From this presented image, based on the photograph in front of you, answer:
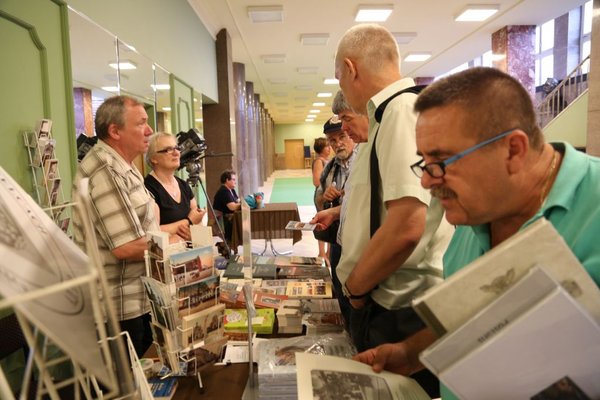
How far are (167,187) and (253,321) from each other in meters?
1.40

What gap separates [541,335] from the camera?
1.69 ft

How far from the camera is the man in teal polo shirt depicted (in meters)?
0.73

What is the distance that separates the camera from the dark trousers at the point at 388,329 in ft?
4.16

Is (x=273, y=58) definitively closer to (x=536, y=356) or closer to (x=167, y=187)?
(x=167, y=187)

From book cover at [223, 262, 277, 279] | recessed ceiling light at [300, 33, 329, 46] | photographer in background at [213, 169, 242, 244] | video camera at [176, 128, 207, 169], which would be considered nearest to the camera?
book cover at [223, 262, 277, 279]

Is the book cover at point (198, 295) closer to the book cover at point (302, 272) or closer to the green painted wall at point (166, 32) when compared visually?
the book cover at point (302, 272)

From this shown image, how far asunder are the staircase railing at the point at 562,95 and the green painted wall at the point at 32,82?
8218 mm

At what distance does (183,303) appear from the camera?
983mm

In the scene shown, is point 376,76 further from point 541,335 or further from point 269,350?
point 541,335

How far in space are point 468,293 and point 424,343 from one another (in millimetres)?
585

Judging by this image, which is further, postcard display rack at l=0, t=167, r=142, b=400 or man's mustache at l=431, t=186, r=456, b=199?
man's mustache at l=431, t=186, r=456, b=199

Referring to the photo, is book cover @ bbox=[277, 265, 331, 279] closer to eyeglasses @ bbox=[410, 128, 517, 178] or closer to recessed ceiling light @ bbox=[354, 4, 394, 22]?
eyeglasses @ bbox=[410, 128, 517, 178]

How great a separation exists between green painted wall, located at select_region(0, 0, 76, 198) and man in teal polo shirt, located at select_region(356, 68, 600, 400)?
1719 mm

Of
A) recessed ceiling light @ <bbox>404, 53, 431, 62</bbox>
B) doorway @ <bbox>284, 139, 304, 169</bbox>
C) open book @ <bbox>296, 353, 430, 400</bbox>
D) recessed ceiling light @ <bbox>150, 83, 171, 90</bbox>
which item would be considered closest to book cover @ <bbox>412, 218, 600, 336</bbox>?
open book @ <bbox>296, 353, 430, 400</bbox>
